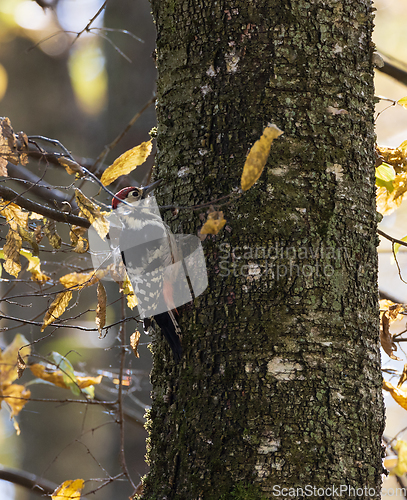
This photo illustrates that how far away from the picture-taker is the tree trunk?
94 cm

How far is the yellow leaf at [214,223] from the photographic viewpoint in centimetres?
97

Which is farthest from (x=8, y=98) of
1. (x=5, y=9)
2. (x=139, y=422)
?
(x=139, y=422)

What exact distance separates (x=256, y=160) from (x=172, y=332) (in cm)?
47

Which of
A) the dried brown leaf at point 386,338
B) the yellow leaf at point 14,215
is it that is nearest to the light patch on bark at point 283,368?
the dried brown leaf at point 386,338

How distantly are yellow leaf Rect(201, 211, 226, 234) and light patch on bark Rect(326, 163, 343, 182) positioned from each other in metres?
0.31

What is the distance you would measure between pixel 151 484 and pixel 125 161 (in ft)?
Result: 2.66

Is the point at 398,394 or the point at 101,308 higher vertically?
the point at 101,308

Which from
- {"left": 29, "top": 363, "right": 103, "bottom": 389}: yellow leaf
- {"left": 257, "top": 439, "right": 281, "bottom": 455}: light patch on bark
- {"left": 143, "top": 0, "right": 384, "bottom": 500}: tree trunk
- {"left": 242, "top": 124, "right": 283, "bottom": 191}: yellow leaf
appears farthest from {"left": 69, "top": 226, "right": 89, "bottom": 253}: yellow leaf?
{"left": 29, "top": 363, "right": 103, "bottom": 389}: yellow leaf

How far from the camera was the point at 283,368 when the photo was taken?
0.97m

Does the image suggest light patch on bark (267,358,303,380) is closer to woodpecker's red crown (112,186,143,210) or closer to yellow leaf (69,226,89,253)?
yellow leaf (69,226,89,253)

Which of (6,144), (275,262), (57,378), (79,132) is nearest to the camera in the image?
(275,262)

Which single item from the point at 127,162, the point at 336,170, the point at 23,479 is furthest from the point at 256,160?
the point at 23,479

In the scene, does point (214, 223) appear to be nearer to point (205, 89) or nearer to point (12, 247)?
point (205, 89)

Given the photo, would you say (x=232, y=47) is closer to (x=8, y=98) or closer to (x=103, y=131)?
(x=103, y=131)
